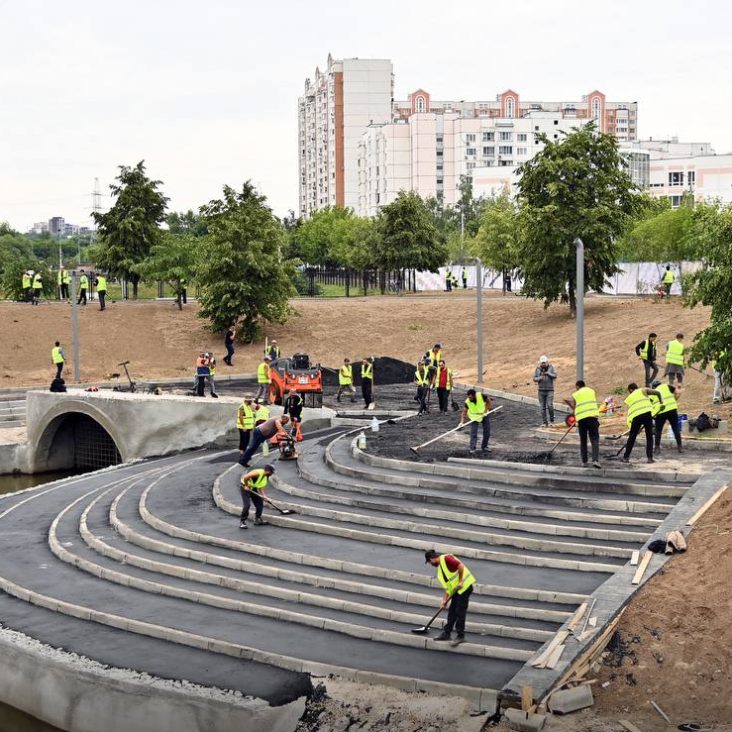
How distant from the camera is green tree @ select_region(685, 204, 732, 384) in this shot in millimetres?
21406

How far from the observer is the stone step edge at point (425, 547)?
14.7 metres

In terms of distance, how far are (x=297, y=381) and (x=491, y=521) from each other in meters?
13.8

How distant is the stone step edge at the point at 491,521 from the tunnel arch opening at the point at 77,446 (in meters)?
12.9

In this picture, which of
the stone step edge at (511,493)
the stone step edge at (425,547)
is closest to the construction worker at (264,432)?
the stone step edge at (511,493)

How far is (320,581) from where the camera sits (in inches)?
588

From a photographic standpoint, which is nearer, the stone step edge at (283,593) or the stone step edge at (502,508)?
the stone step edge at (283,593)

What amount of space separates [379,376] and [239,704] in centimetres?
2427

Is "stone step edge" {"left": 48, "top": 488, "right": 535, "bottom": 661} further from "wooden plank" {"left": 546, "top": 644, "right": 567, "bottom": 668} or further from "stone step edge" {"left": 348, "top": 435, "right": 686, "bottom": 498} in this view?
"stone step edge" {"left": 348, "top": 435, "right": 686, "bottom": 498}

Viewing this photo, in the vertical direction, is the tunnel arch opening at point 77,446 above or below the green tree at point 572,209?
below

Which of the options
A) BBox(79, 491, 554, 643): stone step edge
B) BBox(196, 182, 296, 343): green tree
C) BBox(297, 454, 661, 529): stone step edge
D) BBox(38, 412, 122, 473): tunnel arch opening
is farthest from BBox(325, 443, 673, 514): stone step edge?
BBox(196, 182, 296, 343): green tree

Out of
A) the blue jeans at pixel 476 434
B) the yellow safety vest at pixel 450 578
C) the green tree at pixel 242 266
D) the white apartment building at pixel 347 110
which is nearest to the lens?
the yellow safety vest at pixel 450 578

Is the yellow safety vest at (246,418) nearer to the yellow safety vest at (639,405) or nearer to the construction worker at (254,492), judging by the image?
the construction worker at (254,492)

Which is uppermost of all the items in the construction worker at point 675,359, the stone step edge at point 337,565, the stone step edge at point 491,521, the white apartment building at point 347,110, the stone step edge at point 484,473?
the white apartment building at point 347,110

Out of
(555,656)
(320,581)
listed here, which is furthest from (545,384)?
(555,656)
